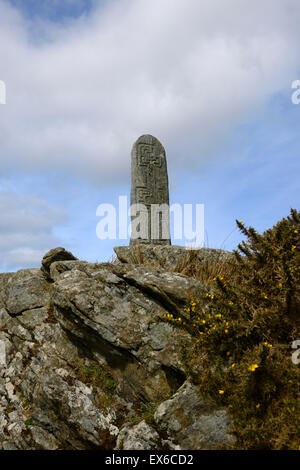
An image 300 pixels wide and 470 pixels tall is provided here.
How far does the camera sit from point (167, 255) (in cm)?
945

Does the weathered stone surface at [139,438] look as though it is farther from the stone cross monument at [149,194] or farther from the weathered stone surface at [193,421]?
the stone cross monument at [149,194]

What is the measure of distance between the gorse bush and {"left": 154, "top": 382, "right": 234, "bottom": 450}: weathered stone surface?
16 centimetres

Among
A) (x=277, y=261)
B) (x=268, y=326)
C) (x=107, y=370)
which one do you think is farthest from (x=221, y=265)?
(x=107, y=370)

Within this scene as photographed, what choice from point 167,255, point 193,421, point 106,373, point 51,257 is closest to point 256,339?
point 193,421

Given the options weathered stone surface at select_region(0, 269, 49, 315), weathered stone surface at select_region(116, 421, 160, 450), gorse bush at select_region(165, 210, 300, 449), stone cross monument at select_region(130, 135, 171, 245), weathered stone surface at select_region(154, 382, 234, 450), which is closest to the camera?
gorse bush at select_region(165, 210, 300, 449)

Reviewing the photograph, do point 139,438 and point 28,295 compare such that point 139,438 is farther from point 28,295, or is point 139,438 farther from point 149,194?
point 149,194

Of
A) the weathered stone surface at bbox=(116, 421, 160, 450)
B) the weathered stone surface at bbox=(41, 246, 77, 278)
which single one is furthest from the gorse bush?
the weathered stone surface at bbox=(41, 246, 77, 278)

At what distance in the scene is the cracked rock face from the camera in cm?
475

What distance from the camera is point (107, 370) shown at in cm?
616

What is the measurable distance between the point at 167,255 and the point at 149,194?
4196 mm

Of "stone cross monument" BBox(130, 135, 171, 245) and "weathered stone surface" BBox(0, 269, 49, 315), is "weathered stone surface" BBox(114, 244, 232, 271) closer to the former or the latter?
"weathered stone surface" BBox(0, 269, 49, 315)

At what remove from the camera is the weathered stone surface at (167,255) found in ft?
30.0

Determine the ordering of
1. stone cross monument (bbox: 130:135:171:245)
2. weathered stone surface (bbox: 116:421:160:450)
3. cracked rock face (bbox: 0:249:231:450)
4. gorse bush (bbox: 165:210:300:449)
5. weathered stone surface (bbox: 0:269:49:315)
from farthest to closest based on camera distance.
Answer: stone cross monument (bbox: 130:135:171:245) → weathered stone surface (bbox: 0:269:49:315) → cracked rock face (bbox: 0:249:231:450) → weathered stone surface (bbox: 116:421:160:450) → gorse bush (bbox: 165:210:300:449)

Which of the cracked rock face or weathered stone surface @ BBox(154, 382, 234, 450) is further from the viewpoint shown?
the cracked rock face
